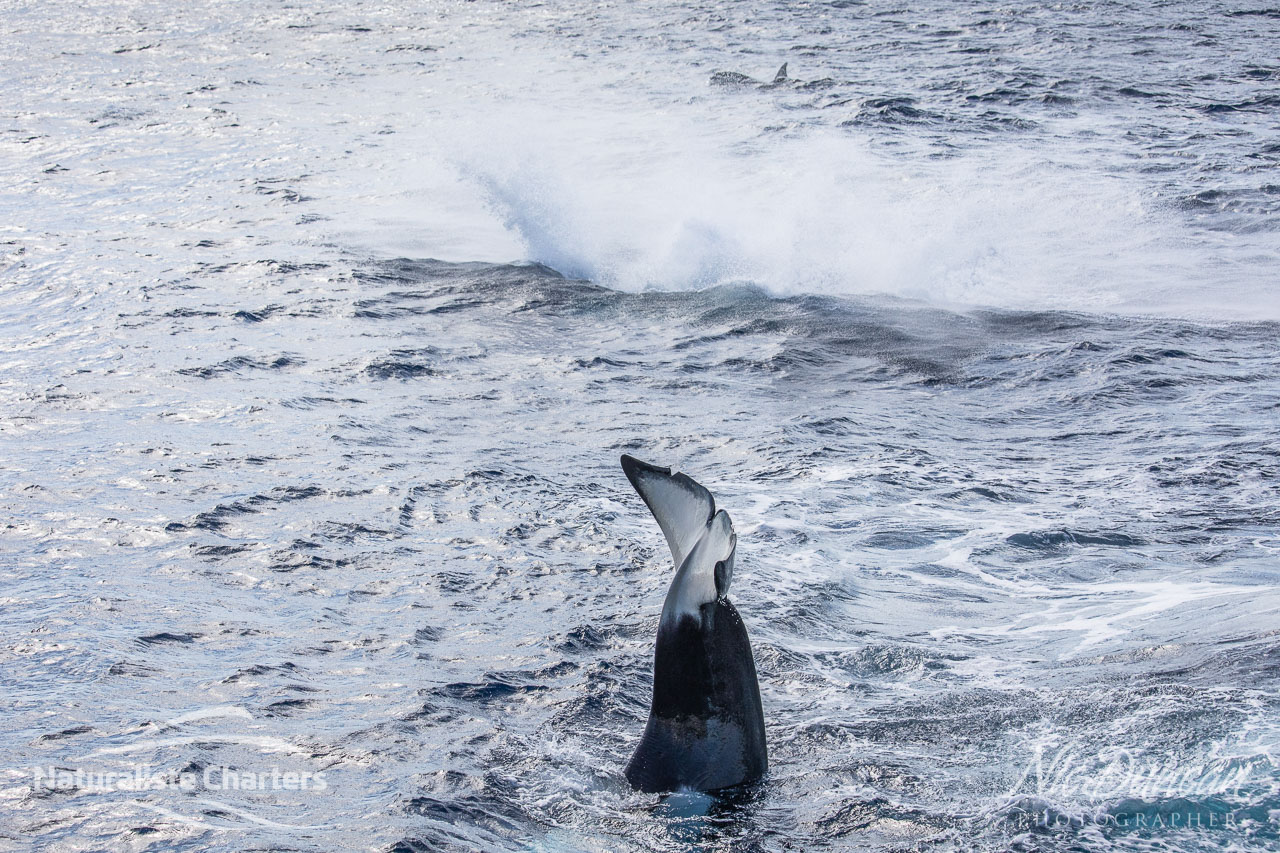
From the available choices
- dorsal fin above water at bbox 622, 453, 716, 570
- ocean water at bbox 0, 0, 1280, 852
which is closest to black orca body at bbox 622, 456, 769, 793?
dorsal fin above water at bbox 622, 453, 716, 570

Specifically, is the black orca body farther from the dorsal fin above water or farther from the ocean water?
the ocean water

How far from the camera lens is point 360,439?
12.4 metres

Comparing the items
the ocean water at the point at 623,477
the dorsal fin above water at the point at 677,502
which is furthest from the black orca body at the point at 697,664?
the ocean water at the point at 623,477

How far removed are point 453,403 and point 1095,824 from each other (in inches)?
360

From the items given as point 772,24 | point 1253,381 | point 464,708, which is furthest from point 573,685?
point 772,24

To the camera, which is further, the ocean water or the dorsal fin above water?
the ocean water

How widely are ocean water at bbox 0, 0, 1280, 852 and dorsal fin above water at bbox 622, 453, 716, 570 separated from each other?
1276 mm

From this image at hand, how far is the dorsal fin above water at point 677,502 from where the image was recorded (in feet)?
18.5

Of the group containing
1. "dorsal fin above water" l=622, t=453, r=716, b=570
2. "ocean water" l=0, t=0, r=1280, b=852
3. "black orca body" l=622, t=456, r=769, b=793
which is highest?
"dorsal fin above water" l=622, t=453, r=716, b=570

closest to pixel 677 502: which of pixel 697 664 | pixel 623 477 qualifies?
pixel 697 664

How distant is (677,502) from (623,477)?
575cm

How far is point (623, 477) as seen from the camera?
11.4 meters

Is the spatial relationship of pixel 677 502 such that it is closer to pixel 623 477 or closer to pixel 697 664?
pixel 697 664

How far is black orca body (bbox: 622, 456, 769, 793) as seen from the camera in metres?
5.63
